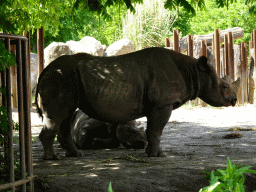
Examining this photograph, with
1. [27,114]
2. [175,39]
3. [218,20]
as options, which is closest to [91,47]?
[175,39]

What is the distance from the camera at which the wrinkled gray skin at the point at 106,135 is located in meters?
6.30

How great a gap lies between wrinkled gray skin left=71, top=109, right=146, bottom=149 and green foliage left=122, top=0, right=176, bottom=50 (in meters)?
15.4

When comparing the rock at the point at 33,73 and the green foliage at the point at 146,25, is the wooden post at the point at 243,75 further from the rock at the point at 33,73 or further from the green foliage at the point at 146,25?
the rock at the point at 33,73

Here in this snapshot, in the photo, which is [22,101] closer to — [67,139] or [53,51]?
[67,139]

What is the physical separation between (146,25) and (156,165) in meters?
18.0

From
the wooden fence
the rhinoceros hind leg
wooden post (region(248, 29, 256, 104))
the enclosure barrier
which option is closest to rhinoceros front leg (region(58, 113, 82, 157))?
the rhinoceros hind leg

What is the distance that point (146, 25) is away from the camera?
2202 cm

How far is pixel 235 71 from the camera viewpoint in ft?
48.9

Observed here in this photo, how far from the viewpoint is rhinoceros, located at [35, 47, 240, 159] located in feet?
17.2

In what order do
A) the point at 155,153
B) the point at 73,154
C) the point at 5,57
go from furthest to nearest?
the point at 73,154
the point at 155,153
the point at 5,57

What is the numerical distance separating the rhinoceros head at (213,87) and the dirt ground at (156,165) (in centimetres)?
75

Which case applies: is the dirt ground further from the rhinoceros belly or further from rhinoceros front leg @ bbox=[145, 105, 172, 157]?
the rhinoceros belly

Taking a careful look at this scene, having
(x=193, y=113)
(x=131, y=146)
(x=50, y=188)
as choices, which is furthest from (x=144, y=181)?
(x=193, y=113)

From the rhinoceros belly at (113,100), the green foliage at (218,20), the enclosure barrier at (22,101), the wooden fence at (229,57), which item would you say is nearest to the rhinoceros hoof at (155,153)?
the rhinoceros belly at (113,100)
